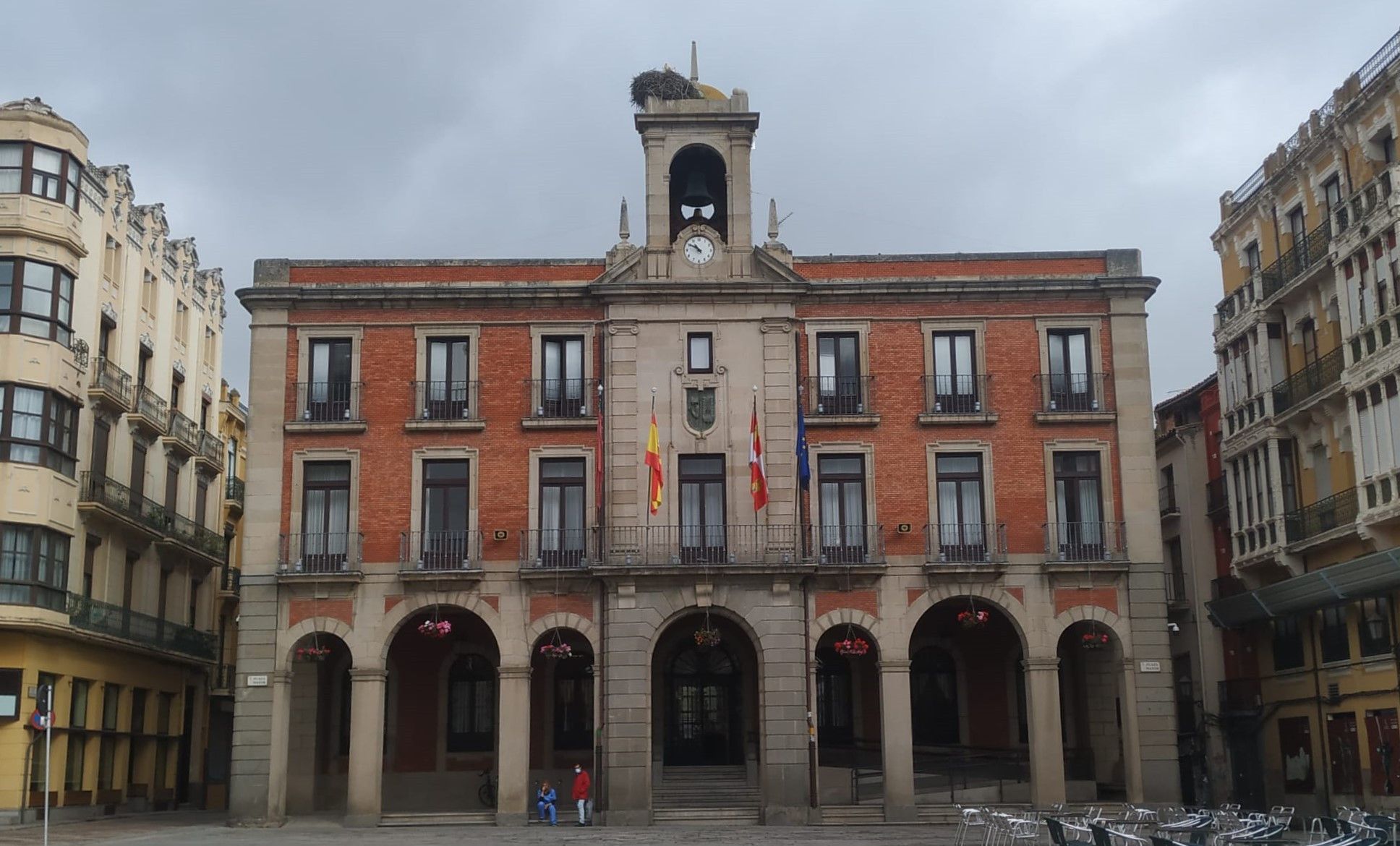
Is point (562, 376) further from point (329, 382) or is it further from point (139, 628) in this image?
point (139, 628)

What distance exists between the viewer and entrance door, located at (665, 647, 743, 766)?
41.0 meters

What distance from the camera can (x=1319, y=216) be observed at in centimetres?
4012

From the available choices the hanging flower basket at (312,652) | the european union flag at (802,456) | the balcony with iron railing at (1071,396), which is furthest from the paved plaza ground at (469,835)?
the balcony with iron railing at (1071,396)

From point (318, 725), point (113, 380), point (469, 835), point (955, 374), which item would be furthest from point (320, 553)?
point (955, 374)

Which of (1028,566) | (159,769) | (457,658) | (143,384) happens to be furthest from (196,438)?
(1028,566)

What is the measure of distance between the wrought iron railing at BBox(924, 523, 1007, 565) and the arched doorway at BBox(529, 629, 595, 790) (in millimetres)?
9544

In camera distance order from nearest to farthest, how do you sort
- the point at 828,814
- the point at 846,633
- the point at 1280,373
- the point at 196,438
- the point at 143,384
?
the point at 828,814, the point at 846,633, the point at 1280,373, the point at 143,384, the point at 196,438

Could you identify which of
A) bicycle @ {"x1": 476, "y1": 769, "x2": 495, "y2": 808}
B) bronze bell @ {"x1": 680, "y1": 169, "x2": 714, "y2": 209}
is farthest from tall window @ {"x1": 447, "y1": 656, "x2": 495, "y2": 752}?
bronze bell @ {"x1": 680, "y1": 169, "x2": 714, "y2": 209}

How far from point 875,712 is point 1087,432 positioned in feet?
31.1

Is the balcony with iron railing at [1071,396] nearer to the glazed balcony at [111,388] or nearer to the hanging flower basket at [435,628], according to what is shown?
the hanging flower basket at [435,628]

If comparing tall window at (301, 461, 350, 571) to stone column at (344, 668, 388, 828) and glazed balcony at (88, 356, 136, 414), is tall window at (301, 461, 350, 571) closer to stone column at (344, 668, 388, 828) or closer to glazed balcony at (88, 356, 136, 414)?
stone column at (344, 668, 388, 828)

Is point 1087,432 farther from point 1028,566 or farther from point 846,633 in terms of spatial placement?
point 846,633

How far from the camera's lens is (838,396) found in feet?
129

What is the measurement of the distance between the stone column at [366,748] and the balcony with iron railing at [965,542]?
14.0 m
